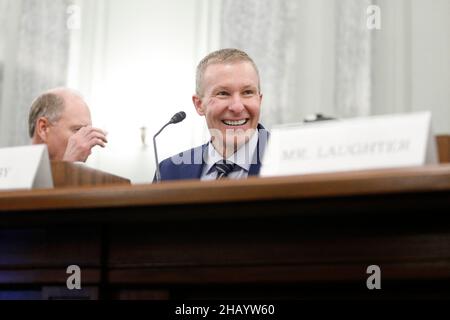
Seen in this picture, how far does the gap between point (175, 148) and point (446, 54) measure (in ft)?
4.54

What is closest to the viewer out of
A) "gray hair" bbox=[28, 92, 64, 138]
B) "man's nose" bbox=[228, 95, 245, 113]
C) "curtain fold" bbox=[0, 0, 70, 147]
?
"man's nose" bbox=[228, 95, 245, 113]

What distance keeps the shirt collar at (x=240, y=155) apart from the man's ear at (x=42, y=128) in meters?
0.56

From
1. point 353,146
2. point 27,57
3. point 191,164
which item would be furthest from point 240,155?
point 27,57

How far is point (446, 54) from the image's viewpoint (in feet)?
9.91

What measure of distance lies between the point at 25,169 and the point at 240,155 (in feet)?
2.81

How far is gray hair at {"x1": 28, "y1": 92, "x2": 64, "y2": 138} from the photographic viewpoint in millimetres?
2211

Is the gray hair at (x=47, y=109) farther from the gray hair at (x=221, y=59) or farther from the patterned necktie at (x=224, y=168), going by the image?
the patterned necktie at (x=224, y=168)

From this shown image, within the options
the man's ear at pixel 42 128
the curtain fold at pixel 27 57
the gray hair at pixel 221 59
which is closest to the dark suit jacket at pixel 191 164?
the gray hair at pixel 221 59

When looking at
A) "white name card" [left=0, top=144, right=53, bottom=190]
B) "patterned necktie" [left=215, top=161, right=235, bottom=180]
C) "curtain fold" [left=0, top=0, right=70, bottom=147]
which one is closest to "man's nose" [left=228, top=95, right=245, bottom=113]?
"patterned necktie" [left=215, top=161, right=235, bottom=180]

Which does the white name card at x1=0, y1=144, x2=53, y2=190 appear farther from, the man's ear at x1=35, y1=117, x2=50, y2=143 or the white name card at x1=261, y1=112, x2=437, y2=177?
the man's ear at x1=35, y1=117, x2=50, y2=143

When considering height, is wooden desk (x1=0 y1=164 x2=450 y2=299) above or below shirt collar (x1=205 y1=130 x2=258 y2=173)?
below

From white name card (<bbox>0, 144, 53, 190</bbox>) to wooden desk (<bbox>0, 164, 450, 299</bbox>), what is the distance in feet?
0.23
